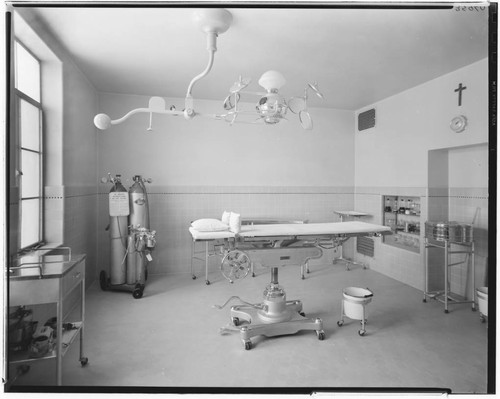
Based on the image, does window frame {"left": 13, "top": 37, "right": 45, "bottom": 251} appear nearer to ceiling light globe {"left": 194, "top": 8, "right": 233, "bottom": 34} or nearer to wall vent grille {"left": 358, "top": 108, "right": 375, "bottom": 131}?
ceiling light globe {"left": 194, "top": 8, "right": 233, "bottom": 34}

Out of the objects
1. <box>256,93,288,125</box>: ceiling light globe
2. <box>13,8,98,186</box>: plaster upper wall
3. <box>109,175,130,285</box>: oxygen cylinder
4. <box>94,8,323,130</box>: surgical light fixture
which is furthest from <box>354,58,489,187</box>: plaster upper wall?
<box>13,8,98,186</box>: plaster upper wall

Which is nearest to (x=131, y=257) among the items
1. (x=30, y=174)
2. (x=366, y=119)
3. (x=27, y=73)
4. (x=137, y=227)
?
(x=137, y=227)

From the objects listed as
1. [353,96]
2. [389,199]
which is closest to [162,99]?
[353,96]

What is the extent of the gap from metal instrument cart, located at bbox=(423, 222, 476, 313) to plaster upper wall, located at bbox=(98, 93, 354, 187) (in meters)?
0.87

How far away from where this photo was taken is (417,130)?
2047mm

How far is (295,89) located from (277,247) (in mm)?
1136

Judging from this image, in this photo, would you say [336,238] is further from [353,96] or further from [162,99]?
[162,99]

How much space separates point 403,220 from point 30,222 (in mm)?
2583

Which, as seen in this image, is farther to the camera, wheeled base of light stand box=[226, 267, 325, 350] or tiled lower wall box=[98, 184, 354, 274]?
wheeled base of light stand box=[226, 267, 325, 350]

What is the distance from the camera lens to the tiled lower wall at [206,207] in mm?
1839

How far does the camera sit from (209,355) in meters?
1.80

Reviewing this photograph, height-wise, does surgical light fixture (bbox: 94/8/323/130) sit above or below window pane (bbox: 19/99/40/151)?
above

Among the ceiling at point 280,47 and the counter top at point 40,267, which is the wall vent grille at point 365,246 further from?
the counter top at point 40,267

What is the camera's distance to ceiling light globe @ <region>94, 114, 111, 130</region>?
62.5 inches
